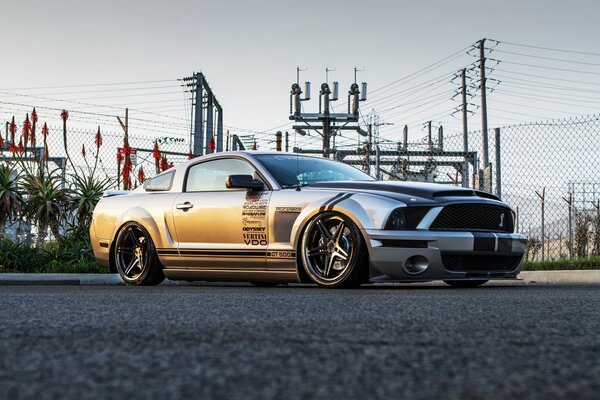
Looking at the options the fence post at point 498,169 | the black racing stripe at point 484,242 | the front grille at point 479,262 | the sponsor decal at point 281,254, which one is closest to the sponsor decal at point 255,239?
the sponsor decal at point 281,254

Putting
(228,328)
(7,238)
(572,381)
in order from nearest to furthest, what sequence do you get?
(572,381) → (228,328) → (7,238)

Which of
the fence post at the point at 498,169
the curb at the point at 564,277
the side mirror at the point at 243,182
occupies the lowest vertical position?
the curb at the point at 564,277

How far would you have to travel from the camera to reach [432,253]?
688 cm

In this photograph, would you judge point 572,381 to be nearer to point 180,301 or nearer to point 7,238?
point 180,301

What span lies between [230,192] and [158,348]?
5336mm

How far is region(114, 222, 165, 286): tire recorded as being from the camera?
8.72m

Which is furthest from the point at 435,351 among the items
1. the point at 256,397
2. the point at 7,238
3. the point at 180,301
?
the point at 7,238

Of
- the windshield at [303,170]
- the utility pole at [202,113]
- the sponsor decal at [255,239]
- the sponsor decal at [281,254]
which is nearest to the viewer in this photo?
the sponsor decal at [281,254]

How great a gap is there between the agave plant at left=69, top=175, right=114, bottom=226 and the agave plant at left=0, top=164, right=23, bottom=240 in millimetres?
885

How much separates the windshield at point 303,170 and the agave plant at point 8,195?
6700 millimetres

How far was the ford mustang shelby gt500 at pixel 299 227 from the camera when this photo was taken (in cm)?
688

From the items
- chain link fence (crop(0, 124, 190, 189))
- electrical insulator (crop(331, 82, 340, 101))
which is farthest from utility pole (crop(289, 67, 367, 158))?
chain link fence (crop(0, 124, 190, 189))

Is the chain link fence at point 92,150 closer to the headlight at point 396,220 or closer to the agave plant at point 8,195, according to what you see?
the agave plant at point 8,195

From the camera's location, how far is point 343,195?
7.11m
